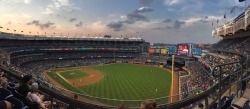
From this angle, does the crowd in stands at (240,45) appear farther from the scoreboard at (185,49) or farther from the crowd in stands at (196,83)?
the scoreboard at (185,49)

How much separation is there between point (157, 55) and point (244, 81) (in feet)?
269

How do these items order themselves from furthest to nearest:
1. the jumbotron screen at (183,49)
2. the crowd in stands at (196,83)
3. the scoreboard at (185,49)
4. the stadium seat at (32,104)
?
the jumbotron screen at (183,49), the scoreboard at (185,49), the crowd in stands at (196,83), the stadium seat at (32,104)

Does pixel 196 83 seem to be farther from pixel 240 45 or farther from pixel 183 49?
Answer: pixel 183 49

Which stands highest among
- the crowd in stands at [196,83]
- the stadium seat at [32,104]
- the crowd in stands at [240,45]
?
the crowd in stands at [240,45]

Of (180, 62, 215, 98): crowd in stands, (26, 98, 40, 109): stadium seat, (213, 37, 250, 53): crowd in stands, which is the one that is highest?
(213, 37, 250, 53): crowd in stands

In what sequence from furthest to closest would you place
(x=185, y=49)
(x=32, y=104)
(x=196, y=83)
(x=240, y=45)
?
1. (x=185, y=49)
2. (x=240, y=45)
3. (x=196, y=83)
4. (x=32, y=104)

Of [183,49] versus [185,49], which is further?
[183,49]

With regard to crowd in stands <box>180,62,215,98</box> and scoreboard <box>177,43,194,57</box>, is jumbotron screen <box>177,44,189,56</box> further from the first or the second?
crowd in stands <box>180,62,215,98</box>

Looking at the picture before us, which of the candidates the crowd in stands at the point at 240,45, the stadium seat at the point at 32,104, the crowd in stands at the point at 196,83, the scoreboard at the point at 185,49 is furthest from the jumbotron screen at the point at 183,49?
the stadium seat at the point at 32,104

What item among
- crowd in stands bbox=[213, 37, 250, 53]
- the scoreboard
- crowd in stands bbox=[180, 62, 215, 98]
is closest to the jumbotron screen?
the scoreboard

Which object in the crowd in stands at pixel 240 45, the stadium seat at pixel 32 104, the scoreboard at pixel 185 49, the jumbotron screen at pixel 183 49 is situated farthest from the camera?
the jumbotron screen at pixel 183 49

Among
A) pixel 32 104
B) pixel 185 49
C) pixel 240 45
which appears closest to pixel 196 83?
pixel 240 45

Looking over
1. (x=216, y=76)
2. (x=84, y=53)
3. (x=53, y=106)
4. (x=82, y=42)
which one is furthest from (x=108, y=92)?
(x=82, y=42)

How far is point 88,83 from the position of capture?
40.9m
